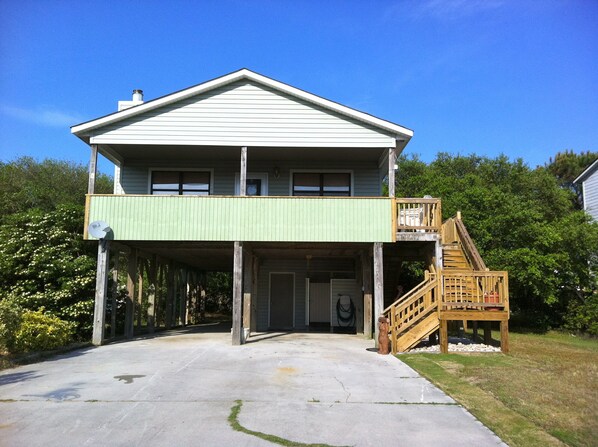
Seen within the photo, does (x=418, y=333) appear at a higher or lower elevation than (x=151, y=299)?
lower

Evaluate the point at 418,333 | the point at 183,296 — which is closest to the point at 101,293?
the point at 418,333

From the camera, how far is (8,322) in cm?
1048

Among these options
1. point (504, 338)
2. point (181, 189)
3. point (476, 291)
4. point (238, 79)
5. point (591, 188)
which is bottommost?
point (504, 338)

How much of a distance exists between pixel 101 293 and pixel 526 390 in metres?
11.2

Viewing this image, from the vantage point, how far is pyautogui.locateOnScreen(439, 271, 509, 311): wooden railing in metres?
12.6

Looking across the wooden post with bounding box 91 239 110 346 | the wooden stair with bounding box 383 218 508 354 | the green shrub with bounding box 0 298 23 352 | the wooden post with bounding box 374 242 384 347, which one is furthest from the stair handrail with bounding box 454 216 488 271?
the green shrub with bounding box 0 298 23 352

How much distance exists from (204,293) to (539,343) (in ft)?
58.5

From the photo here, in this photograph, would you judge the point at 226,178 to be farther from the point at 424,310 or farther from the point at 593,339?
the point at 593,339

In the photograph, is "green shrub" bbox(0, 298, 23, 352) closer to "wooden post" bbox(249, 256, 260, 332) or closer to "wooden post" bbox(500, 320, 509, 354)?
"wooden post" bbox(249, 256, 260, 332)

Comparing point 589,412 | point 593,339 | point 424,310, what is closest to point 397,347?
point 424,310

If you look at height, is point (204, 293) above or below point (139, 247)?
below

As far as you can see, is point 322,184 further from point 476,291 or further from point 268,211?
point 476,291

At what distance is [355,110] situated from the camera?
14.8 m

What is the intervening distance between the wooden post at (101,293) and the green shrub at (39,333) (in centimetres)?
137
